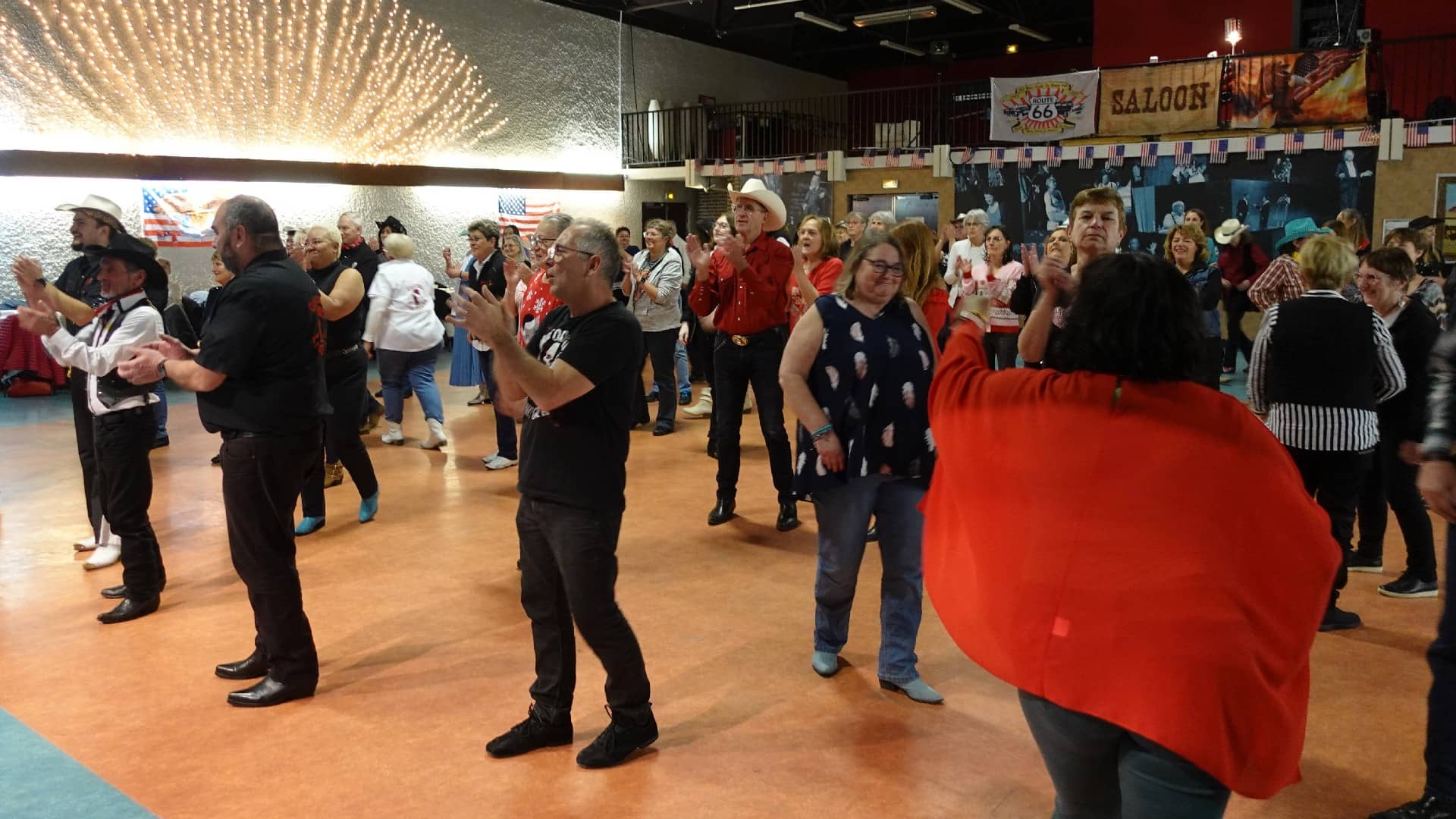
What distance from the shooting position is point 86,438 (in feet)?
16.7

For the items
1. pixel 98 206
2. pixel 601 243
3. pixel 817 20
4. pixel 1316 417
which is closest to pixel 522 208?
pixel 817 20

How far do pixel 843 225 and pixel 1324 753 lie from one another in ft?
21.5

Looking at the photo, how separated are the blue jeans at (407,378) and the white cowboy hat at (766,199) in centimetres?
310

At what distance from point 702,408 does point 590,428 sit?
646 cm

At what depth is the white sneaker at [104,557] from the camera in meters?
5.04

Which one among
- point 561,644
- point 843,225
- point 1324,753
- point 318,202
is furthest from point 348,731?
point 318,202

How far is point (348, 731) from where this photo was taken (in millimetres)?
3332

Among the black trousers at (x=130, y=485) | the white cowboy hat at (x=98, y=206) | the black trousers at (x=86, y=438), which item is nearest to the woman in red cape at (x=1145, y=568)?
the black trousers at (x=130, y=485)

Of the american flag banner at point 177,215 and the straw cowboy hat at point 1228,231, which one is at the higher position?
the american flag banner at point 177,215

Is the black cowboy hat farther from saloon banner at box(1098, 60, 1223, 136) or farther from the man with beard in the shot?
saloon banner at box(1098, 60, 1223, 136)

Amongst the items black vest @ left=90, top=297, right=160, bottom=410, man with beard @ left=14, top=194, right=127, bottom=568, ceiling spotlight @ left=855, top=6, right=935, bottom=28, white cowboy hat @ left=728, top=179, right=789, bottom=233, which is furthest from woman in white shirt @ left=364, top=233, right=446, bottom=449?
ceiling spotlight @ left=855, top=6, right=935, bottom=28

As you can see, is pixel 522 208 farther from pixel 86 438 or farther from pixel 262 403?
pixel 262 403

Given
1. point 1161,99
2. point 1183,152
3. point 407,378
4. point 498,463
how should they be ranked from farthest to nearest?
point 1161,99 < point 1183,152 < point 407,378 < point 498,463

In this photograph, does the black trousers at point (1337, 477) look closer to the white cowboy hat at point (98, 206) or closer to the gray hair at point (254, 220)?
the gray hair at point (254, 220)
